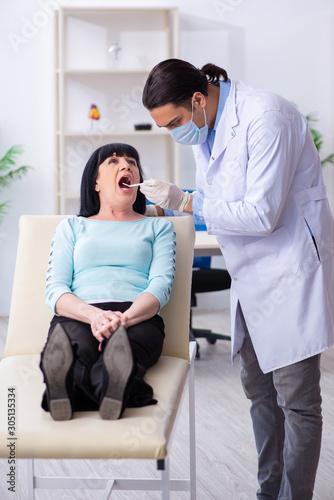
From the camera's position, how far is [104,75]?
4289 millimetres

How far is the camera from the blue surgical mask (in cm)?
155

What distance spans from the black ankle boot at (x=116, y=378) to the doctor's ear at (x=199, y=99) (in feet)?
2.16

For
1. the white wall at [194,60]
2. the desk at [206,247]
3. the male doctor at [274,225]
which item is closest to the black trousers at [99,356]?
the male doctor at [274,225]

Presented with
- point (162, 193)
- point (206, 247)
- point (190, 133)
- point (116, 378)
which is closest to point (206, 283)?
point (206, 247)

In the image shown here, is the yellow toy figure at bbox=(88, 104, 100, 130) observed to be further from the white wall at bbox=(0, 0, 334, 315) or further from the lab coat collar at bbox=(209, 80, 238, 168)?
the lab coat collar at bbox=(209, 80, 238, 168)

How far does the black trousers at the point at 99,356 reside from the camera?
1.25m

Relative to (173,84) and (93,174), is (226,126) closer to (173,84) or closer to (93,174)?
Answer: (173,84)

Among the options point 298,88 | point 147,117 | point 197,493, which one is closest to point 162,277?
point 197,493

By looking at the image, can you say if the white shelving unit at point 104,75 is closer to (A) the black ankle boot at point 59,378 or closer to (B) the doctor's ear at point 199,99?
(B) the doctor's ear at point 199,99

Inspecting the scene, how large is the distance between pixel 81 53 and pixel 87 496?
10.9 ft

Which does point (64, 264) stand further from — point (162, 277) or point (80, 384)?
point (80, 384)

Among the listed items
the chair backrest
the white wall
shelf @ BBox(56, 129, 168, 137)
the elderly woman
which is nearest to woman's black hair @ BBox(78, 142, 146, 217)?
the elderly woman

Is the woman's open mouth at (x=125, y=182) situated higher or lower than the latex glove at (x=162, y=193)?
higher

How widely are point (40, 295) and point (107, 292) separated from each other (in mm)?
221
